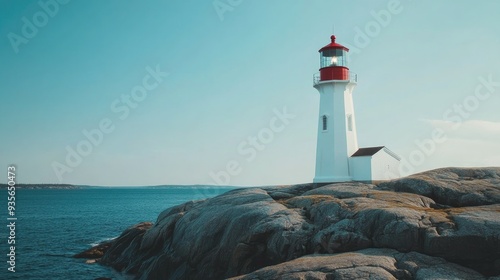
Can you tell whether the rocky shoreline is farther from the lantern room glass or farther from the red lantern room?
the lantern room glass

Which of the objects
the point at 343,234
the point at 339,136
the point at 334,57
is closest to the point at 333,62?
the point at 334,57

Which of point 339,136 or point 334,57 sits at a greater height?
point 334,57

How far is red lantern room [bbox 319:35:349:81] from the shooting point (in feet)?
120

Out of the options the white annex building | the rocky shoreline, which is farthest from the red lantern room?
the rocky shoreline

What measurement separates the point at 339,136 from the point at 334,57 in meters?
7.35

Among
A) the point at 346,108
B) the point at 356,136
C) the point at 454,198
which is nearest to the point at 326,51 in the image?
the point at 346,108

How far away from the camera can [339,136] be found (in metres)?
36.5

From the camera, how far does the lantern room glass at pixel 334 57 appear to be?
37531mm

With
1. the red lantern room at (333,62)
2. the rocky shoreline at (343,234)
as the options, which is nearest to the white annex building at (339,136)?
the red lantern room at (333,62)

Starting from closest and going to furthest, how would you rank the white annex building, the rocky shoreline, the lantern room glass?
the rocky shoreline
the white annex building
the lantern room glass

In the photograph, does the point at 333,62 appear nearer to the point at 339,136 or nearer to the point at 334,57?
the point at 334,57

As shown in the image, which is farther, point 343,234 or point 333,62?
point 333,62

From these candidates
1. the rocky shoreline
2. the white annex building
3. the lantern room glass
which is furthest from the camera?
the lantern room glass

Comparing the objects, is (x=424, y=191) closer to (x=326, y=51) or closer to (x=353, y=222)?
(x=353, y=222)
